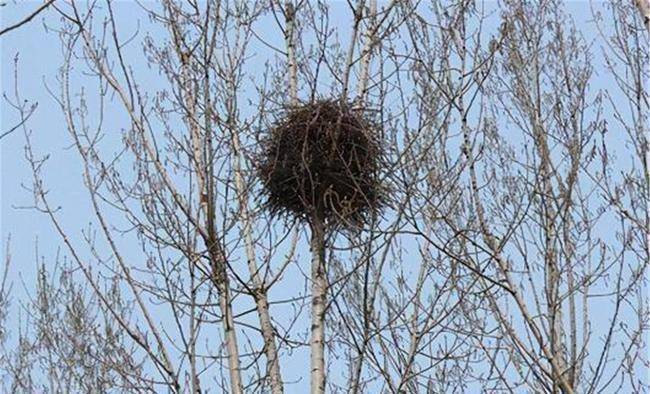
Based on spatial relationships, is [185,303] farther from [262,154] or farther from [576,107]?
[576,107]

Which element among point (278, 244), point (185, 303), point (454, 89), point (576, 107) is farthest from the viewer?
point (576, 107)

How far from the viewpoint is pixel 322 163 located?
4914mm

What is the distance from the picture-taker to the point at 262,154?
509 centimetres

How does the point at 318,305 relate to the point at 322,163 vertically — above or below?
below

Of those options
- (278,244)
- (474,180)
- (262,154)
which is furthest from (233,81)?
(474,180)

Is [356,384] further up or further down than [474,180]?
further down

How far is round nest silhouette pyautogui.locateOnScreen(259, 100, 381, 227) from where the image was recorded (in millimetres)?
4863

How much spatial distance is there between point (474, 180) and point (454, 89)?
63cm

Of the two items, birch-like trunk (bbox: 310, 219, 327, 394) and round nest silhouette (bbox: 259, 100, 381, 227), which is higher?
round nest silhouette (bbox: 259, 100, 381, 227)

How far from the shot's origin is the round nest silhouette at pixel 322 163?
4.86m

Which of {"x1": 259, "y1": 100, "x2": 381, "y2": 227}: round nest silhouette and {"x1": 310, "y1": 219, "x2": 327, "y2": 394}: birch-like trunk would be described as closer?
{"x1": 310, "y1": 219, "x2": 327, "y2": 394}: birch-like trunk

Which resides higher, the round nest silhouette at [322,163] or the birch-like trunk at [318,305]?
the round nest silhouette at [322,163]

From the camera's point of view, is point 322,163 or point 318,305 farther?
point 322,163

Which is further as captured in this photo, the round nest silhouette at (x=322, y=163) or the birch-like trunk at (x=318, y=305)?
the round nest silhouette at (x=322, y=163)
